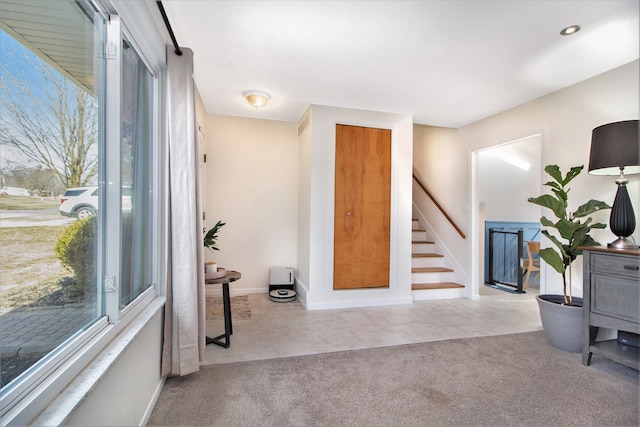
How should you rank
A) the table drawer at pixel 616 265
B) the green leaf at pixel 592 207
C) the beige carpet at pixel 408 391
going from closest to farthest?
the beige carpet at pixel 408 391 < the table drawer at pixel 616 265 < the green leaf at pixel 592 207

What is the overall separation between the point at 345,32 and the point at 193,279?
199 centimetres

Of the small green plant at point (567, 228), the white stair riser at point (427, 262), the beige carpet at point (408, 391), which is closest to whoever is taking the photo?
the beige carpet at point (408, 391)

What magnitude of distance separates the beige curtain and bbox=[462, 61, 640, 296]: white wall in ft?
11.1

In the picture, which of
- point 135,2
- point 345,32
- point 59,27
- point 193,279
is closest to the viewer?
point 59,27

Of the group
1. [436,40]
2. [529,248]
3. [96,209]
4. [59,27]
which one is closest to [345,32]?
[436,40]

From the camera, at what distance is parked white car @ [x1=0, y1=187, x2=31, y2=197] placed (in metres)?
0.74

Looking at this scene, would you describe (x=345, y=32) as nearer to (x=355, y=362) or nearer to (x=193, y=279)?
(x=193, y=279)

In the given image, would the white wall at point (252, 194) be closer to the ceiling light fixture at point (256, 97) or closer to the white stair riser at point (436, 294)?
the ceiling light fixture at point (256, 97)

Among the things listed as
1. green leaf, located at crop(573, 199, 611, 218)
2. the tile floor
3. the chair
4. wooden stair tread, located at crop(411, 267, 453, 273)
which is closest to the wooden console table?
green leaf, located at crop(573, 199, 611, 218)

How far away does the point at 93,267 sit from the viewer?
1.19 metres

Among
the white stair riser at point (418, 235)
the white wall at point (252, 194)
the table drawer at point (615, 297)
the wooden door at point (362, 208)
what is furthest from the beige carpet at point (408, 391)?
the white stair riser at point (418, 235)

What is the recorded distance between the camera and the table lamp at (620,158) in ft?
6.84

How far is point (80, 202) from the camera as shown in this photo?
1086 mm

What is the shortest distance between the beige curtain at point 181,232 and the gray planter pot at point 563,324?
284 centimetres
